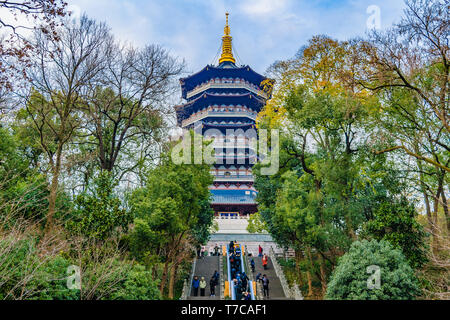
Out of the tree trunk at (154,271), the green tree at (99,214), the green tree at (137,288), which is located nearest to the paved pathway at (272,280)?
the tree trunk at (154,271)

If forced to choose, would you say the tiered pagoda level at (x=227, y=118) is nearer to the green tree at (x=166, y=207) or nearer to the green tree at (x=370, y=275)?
the green tree at (x=166, y=207)

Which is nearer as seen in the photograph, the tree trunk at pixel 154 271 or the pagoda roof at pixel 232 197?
the tree trunk at pixel 154 271

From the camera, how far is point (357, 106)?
934 centimetres

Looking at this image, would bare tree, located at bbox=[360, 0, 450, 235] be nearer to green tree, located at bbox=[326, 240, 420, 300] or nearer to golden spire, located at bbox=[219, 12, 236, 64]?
green tree, located at bbox=[326, 240, 420, 300]

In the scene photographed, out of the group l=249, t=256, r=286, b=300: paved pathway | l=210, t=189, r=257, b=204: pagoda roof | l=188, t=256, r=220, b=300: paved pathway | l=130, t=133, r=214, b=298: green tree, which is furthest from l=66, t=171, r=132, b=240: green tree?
l=210, t=189, r=257, b=204: pagoda roof

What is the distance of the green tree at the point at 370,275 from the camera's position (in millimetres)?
7113

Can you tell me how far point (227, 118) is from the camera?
2853 centimetres

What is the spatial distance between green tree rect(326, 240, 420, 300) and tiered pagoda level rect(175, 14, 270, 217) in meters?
17.7

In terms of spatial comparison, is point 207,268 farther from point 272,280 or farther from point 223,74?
point 223,74

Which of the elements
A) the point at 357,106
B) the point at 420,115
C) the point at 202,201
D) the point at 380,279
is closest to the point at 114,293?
the point at 380,279

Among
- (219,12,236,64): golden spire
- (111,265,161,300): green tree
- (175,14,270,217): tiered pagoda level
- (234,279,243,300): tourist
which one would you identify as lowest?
(234,279,243,300): tourist

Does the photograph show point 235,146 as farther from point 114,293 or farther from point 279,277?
point 114,293

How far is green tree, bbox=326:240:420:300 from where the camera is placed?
23.3 feet

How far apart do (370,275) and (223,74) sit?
2520 centimetres
